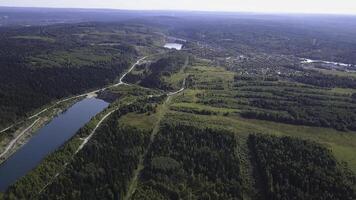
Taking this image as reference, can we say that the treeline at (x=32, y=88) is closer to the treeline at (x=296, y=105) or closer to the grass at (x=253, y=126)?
the grass at (x=253, y=126)

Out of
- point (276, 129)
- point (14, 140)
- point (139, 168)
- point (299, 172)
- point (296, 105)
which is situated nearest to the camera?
point (299, 172)

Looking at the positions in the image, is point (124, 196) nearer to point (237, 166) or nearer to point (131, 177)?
point (131, 177)

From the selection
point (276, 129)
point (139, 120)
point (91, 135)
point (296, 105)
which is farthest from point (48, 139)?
point (296, 105)

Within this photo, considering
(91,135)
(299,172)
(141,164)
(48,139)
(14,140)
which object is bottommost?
(48,139)

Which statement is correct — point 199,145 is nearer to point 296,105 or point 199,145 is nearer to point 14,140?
point 14,140

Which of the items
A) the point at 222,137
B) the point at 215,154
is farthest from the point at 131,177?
the point at 222,137

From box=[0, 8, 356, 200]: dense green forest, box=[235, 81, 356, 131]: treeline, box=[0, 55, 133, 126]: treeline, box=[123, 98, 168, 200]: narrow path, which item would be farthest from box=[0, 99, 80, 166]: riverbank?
box=[235, 81, 356, 131]: treeline
